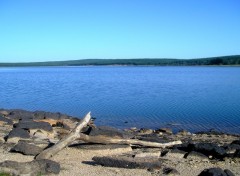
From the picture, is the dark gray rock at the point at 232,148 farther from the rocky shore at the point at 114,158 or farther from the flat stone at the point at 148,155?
the flat stone at the point at 148,155

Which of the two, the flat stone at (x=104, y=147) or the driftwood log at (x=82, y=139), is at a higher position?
the driftwood log at (x=82, y=139)

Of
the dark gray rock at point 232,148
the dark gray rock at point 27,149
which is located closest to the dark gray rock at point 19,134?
the dark gray rock at point 27,149

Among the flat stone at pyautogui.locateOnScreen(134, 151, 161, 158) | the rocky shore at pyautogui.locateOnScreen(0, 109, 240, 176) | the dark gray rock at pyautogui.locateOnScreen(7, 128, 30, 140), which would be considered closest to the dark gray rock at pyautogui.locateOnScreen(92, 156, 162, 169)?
the rocky shore at pyautogui.locateOnScreen(0, 109, 240, 176)

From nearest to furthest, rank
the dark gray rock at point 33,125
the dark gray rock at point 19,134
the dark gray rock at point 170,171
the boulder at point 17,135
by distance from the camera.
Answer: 1. the dark gray rock at point 170,171
2. the boulder at point 17,135
3. the dark gray rock at point 19,134
4. the dark gray rock at point 33,125

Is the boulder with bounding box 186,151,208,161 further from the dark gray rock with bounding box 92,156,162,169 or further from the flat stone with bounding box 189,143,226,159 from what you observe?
the dark gray rock with bounding box 92,156,162,169

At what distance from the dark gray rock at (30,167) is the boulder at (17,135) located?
4830 mm

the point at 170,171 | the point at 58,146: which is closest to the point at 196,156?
the point at 170,171

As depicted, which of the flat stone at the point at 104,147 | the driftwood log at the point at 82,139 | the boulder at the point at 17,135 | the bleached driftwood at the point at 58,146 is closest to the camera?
the bleached driftwood at the point at 58,146

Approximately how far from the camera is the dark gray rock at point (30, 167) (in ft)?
30.3

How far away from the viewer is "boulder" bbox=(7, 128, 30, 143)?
47.1 feet

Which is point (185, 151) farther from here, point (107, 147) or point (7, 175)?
point (7, 175)

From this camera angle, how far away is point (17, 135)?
14.7 meters

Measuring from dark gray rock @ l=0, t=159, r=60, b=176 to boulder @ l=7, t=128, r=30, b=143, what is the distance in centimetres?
483

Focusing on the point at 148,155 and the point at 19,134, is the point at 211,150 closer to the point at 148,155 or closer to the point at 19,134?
the point at 148,155
